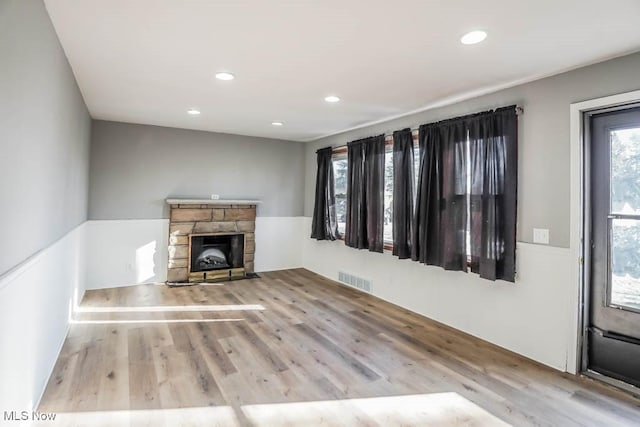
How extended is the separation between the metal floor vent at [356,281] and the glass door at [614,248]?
2.62 meters

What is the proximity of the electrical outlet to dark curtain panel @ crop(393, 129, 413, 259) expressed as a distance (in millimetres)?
1294

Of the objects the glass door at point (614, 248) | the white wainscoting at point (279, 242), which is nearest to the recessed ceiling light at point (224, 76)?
the glass door at point (614, 248)

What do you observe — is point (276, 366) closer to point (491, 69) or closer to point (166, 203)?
point (491, 69)

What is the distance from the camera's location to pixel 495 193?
3.12 meters

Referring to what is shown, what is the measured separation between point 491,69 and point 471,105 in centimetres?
73

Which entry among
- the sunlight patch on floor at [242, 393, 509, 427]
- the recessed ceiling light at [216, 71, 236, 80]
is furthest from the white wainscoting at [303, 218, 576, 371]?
the recessed ceiling light at [216, 71, 236, 80]

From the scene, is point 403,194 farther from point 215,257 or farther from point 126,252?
point 126,252

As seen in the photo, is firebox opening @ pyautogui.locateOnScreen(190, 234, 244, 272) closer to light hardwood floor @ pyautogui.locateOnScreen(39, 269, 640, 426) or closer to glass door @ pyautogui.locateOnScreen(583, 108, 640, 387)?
light hardwood floor @ pyautogui.locateOnScreen(39, 269, 640, 426)

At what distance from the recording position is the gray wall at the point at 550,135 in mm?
2566

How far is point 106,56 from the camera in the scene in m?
2.67

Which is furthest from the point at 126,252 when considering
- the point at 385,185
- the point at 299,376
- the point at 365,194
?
the point at 385,185

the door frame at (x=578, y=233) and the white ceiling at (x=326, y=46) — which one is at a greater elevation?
the white ceiling at (x=326, y=46)

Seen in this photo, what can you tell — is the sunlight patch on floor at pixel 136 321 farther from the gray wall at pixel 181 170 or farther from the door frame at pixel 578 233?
the door frame at pixel 578 233

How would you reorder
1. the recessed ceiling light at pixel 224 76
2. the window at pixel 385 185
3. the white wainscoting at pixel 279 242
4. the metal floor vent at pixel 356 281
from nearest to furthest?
the recessed ceiling light at pixel 224 76
the window at pixel 385 185
the metal floor vent at pixel 356 281
the white wainscoting at pixel 279 242
